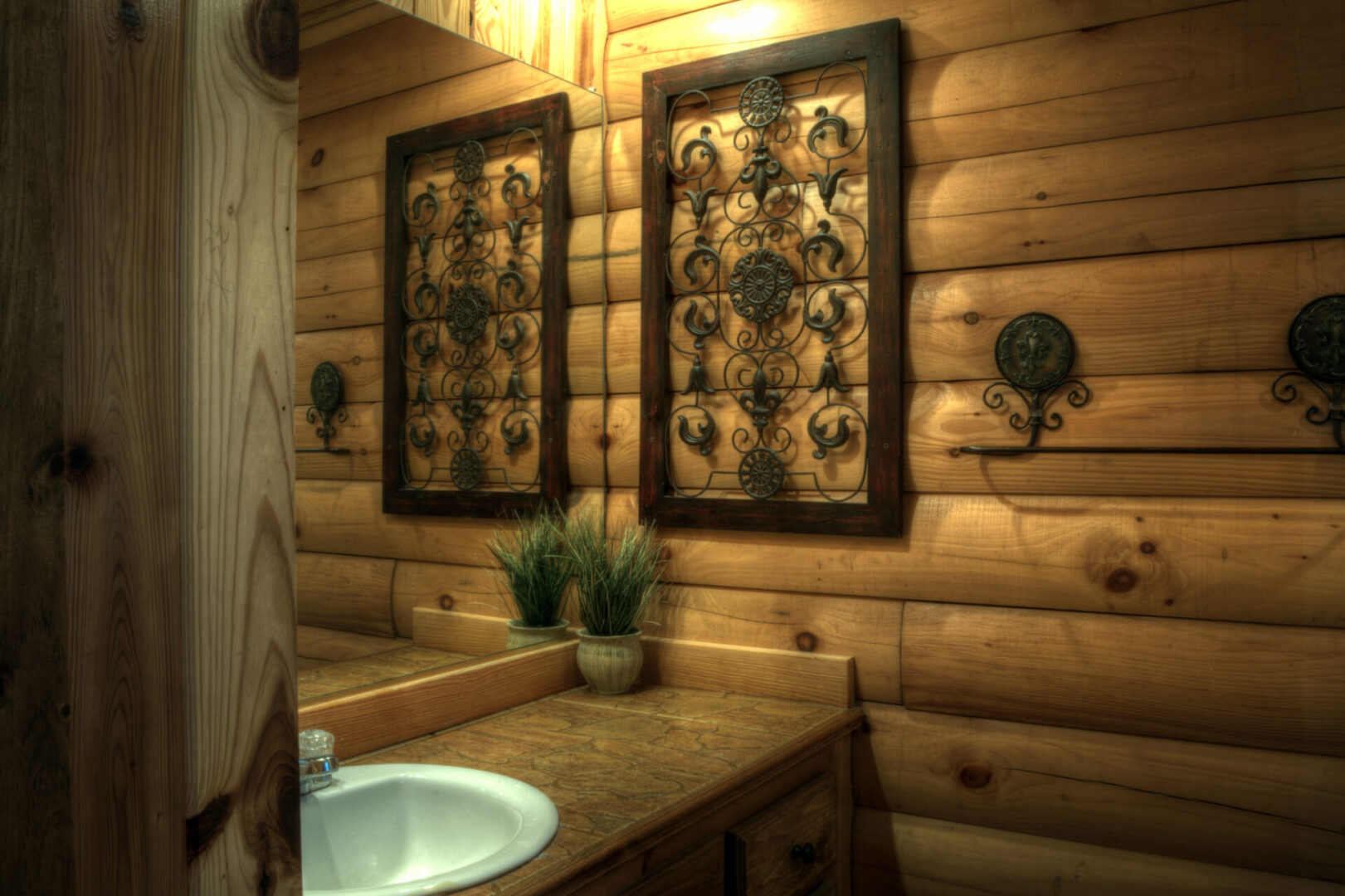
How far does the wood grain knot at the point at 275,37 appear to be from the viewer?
0.66m

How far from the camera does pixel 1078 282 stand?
1620mm

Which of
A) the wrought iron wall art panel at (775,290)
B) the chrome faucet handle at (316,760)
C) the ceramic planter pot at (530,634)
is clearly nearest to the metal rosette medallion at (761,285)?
the wrought iron wall art panel at (775,290)

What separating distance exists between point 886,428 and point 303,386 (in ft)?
3.22

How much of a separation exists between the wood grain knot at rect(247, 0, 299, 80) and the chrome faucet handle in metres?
0.91

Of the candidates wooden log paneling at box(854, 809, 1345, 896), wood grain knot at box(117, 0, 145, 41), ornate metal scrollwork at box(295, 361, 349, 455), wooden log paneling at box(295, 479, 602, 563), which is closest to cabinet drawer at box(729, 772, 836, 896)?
wooden log paneling at box(854, 809, 1345, 896)

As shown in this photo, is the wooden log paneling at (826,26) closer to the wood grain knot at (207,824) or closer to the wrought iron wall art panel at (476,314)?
the wrought iron wall art panel at (476,314)

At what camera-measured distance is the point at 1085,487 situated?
1610mm

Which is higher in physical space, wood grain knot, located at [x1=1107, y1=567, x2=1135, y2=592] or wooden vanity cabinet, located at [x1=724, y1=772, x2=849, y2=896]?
wood grain knot, located at [x1=1107, y1=567, x2=1135, y2=592]

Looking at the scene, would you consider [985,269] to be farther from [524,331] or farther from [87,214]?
[87,214]

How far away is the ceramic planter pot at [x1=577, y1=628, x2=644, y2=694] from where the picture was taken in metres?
1.87

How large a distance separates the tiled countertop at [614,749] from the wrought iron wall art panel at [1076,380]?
0.61 metres

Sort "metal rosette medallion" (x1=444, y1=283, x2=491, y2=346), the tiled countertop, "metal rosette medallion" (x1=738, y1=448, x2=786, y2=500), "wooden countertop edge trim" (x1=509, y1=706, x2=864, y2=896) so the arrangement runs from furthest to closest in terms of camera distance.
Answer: "metal rosette medallion" (x1=738, y1=448, x2=786, y2=500) → "metal rosette medallion" (x1=444, y1=283, x2=491, y2=346) → the tiled countertop → "wooden countertop edge trim" (x1=509, y1=706, x2=864, y2=896)

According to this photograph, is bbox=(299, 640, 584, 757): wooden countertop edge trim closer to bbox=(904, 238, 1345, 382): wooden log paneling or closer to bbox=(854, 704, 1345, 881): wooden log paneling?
bbox=(854, 704, 1345, 881): wooden log paneling

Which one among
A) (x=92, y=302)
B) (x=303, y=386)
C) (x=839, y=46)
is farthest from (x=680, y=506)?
(x=92, y=302)
